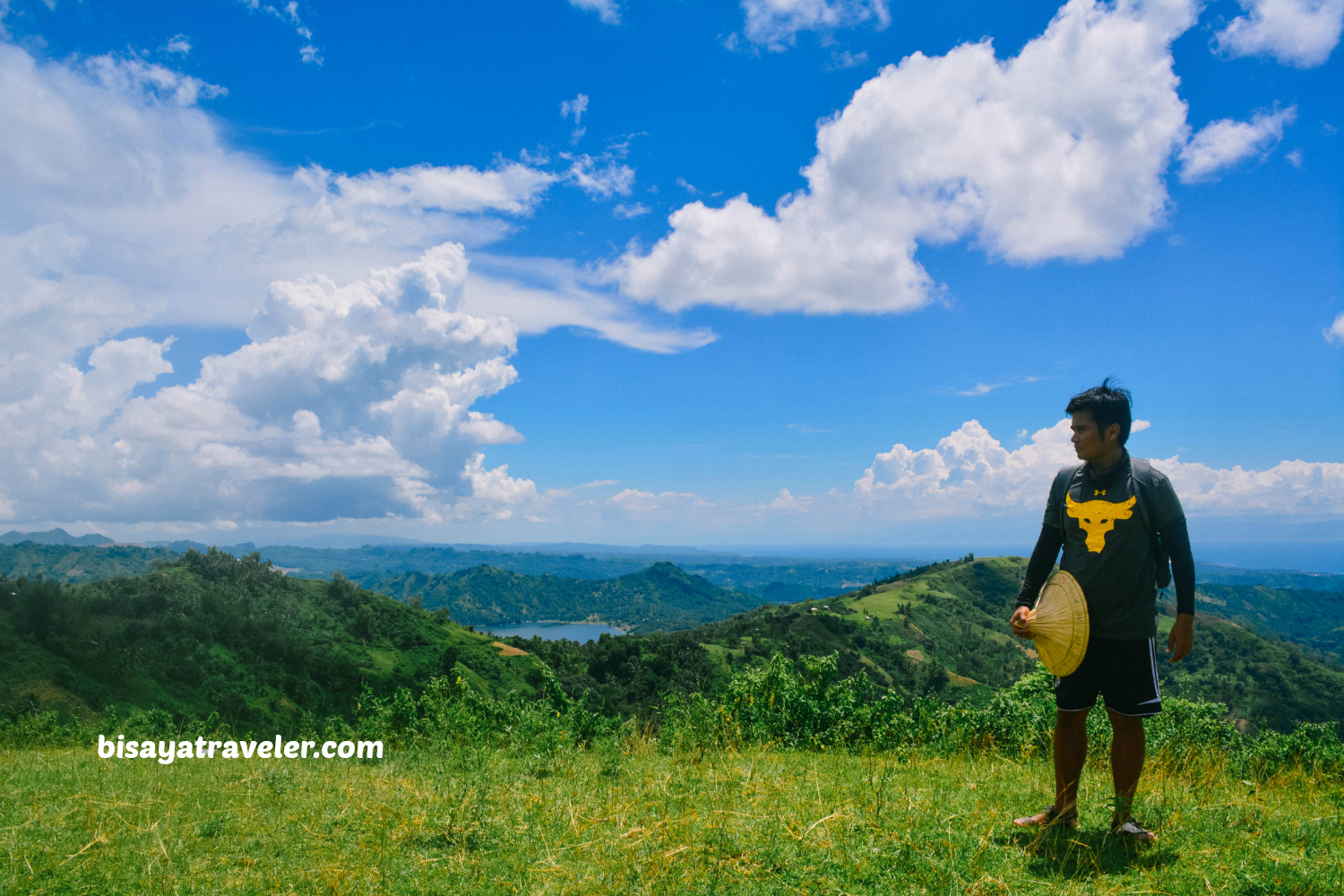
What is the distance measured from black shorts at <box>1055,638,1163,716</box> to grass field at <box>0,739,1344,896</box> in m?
0.73

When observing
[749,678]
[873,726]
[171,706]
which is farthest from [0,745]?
[171,706]

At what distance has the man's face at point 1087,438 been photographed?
3982 millimetres

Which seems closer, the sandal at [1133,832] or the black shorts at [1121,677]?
the sandal at [1133,832]

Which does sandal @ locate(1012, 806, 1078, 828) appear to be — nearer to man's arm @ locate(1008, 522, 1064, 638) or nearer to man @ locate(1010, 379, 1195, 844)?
man @ locate(1010, 379, 1195, 844)

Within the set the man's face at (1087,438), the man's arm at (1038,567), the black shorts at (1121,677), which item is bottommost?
the black shorts at (1121,677)

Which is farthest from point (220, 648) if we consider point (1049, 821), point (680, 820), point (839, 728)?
point (1049, 821)

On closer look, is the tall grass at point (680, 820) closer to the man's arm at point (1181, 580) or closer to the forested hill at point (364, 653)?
the man's arm at point (1181, 580)

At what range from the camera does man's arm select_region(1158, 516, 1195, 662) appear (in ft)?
12.4

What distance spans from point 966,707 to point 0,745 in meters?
13.3

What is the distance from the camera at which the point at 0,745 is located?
934cm

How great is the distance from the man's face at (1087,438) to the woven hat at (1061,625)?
2.50 ft

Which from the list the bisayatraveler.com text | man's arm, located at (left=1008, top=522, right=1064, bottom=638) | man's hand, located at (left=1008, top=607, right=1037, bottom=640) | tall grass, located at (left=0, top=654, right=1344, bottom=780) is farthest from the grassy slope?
man's hand, located at (left=1008, top=607, right=1037, bottom=640)

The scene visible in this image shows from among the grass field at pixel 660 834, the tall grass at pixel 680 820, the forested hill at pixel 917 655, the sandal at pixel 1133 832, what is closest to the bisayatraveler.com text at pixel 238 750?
the tall grass at pixel 680 820

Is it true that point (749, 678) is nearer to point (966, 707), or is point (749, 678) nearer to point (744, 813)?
point (966, 707)
